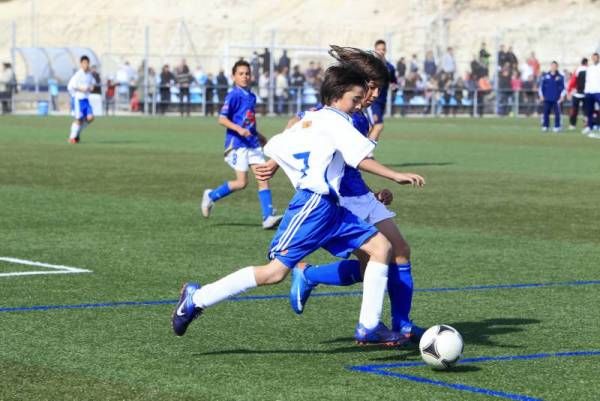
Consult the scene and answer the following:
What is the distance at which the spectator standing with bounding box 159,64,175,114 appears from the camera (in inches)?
2126

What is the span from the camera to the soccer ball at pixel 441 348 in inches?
297

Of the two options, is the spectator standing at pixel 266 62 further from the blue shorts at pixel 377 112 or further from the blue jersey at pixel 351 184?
the blue jersey at pixel 351 184

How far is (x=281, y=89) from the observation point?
54.9 meters

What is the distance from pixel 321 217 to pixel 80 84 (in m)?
26.1

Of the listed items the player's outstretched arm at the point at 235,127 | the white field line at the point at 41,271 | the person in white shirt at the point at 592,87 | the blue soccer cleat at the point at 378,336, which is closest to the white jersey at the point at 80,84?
the person in white shirt at the point at 592,87

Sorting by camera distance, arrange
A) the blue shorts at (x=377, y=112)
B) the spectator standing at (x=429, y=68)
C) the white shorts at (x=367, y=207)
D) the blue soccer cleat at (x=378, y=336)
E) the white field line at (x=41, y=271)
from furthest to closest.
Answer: the spectator standing at (x=429, y=68)
the blue shorts at (x=377, y=112)
the white field line at (x=41, y=271)
the white shorts at (x=367, y=207)
the blue soccer cleat at (x=378, y=336)

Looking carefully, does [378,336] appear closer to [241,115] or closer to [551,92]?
[241,115]

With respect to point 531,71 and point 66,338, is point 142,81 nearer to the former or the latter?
point 531,71

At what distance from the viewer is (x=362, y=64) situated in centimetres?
804

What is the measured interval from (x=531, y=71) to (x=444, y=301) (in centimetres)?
4880

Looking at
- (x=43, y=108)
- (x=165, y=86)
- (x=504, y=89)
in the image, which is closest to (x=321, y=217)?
(x=165, y=86)

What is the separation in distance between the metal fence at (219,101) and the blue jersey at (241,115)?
38.0 metres

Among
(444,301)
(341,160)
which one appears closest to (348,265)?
(341,160)

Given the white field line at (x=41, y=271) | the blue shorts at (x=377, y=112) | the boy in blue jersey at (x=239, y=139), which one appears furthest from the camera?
the blue shorts at (x=377, y=112)
